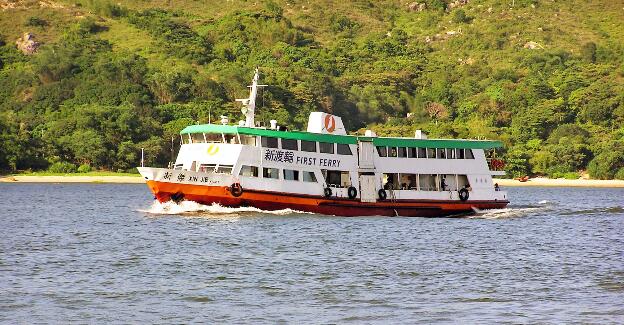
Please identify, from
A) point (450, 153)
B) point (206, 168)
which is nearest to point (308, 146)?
point (206, 168)

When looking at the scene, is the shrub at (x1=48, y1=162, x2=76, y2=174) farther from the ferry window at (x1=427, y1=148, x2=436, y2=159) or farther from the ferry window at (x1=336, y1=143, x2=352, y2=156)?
the ferry window at (x1=336, y1=143, x2=352, y2=156)

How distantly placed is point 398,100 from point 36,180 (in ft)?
243

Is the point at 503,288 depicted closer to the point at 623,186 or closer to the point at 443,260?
the point at 443,260

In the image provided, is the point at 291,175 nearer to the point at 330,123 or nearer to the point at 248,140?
the point at 248,140

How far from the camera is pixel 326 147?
193ft

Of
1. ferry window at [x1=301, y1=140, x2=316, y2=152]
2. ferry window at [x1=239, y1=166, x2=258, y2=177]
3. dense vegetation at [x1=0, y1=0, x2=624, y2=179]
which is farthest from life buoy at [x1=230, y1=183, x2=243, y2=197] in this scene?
dense vegetation at [x1=0, y1=0, x2=624, y2=179]

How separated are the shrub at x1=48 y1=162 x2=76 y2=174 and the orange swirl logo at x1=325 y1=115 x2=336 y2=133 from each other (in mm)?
66834

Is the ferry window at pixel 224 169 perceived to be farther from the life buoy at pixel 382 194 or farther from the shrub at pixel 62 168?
the shrub at pixel 62 168

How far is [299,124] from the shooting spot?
474 ft

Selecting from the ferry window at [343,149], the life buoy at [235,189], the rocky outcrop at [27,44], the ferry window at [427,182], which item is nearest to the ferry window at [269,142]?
the life buoy at [235,189]

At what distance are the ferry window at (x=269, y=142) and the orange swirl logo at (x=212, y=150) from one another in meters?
2.44

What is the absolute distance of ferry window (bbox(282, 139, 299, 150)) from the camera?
57.2 meters

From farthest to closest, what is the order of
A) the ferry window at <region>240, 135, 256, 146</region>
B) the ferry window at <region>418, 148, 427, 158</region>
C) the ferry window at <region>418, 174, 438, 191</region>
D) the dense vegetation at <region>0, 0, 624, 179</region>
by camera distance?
1. the dense vegetation at <region>0, 0, 624, 179</region>
2. the ferry window at <region>418, 174, 438, 191</region>
3. the ferry window at <region>418, 148, 427, 158</region>
4. the ferry window at <region>240, 135, 256, 146</region>

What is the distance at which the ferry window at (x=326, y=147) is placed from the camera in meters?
58.6
